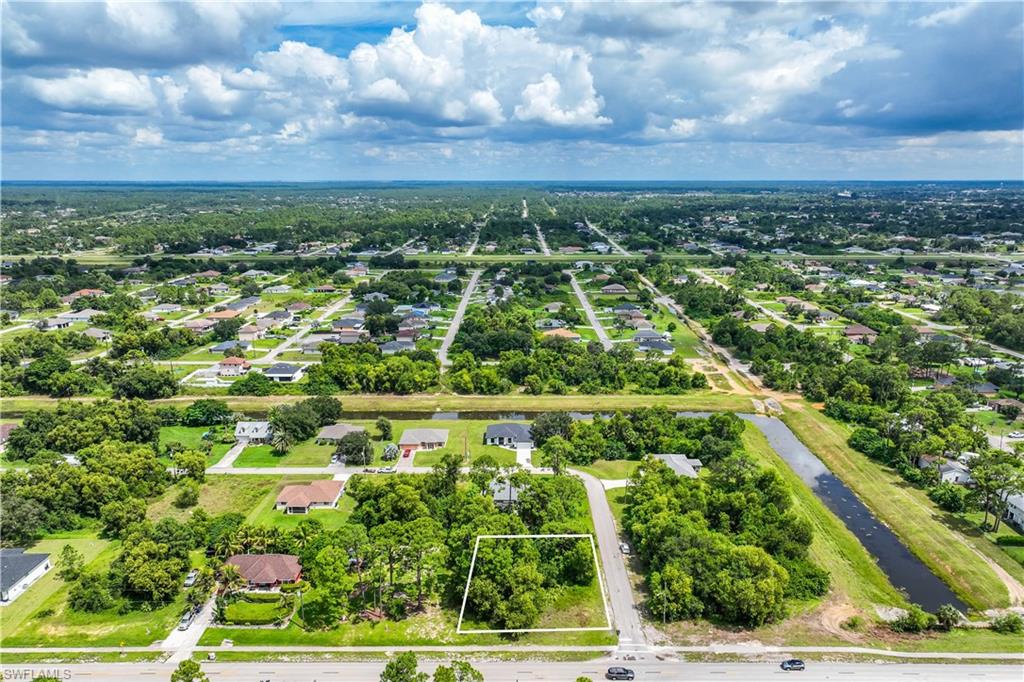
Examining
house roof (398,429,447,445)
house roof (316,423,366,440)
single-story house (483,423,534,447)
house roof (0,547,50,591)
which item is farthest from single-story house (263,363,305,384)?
house roof (0,547,50,591)

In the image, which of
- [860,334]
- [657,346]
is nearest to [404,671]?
[657,346]

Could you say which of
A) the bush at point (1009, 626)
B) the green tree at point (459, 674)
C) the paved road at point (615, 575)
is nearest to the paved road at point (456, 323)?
the paved road at point (615, 575)

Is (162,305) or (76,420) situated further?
(162,305)

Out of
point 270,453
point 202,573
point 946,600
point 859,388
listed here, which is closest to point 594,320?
point 859,388

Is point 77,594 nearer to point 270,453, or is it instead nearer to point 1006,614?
point 270,453

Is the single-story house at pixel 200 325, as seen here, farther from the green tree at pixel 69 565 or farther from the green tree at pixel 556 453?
the green tree at pixel 556 453

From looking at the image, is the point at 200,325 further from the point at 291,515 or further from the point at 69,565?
the point at 69,565
